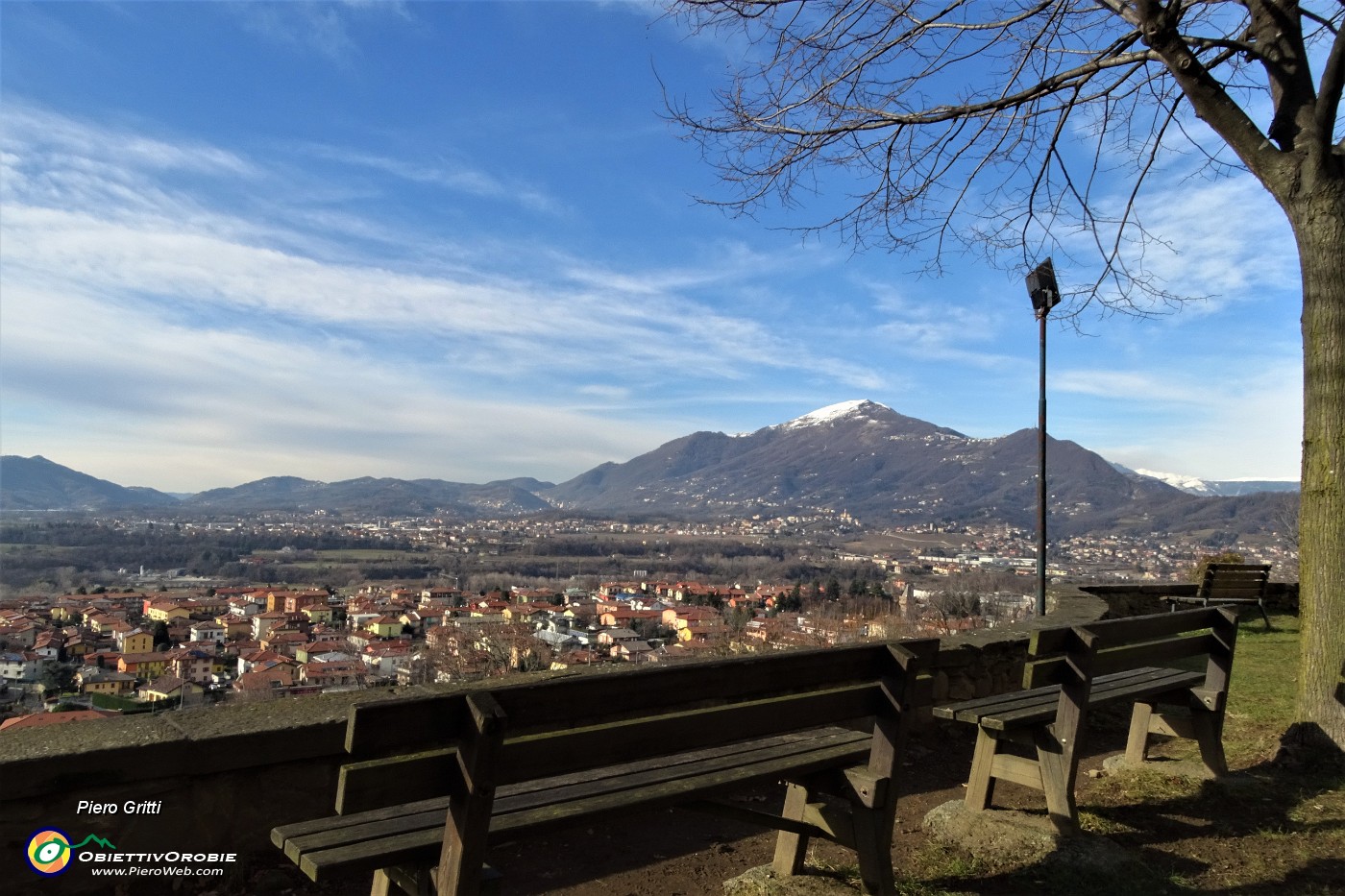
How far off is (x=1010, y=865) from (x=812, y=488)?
387 feet

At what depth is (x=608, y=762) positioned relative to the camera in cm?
223

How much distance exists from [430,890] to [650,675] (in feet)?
2.49

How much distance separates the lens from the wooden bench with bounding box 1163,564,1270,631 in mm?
9688

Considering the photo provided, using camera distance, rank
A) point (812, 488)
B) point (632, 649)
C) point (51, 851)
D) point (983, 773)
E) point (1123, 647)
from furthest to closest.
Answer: point (812, 488), point (632, 649), point (1123, 647), point (983, 773), point (51, 851)

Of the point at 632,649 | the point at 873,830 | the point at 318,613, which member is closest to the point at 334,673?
the point at 632,649

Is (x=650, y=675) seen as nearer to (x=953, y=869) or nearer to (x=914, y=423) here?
(x=953, y=869)

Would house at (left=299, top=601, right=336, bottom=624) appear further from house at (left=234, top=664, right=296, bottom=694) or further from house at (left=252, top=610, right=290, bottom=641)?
house at (left=234, top=664, right=296, bottom=694)

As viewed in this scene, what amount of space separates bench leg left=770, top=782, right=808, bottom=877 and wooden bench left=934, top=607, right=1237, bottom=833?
0.86 metres

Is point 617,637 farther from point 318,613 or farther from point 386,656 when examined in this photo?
point 318,613

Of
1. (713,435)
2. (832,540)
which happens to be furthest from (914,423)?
(832,540)

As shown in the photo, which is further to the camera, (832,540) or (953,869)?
(832,540)

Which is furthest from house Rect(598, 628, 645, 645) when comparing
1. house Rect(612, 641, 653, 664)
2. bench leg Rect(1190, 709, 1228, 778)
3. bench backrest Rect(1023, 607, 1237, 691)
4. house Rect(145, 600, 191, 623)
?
house Rect(145, 600, 191, 623)

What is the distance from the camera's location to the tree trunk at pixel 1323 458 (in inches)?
164

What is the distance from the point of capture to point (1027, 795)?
4.02 metres
